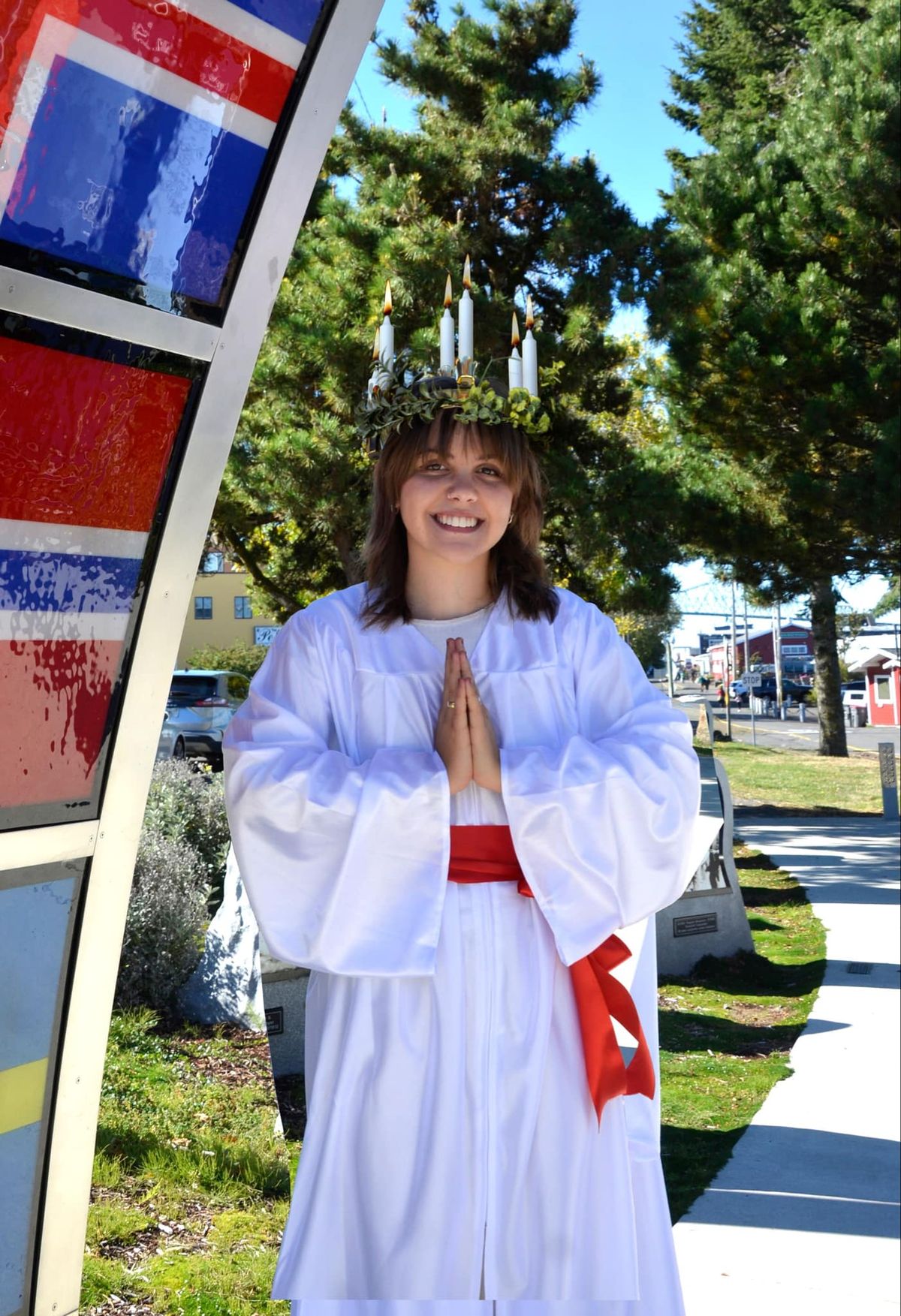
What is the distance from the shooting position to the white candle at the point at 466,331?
238cm

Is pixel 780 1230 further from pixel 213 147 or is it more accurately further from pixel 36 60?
pixel 36 60

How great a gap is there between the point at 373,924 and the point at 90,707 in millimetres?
578

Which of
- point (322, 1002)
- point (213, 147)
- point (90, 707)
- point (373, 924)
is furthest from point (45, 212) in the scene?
point (322, 1002)

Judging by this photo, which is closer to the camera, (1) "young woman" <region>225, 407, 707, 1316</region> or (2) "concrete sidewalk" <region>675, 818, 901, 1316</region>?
(1) "young woman" <region>225, 407, 707, 1316</region>

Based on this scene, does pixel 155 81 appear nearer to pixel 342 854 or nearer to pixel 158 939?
pixel 342 854

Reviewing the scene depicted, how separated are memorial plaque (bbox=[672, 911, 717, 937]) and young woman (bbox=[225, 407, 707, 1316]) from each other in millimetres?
4902

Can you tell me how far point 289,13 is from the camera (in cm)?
198

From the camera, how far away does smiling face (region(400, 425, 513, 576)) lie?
2334 millimetres

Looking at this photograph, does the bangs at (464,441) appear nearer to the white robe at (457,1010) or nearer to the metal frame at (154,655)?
the metal frame at (154,655)

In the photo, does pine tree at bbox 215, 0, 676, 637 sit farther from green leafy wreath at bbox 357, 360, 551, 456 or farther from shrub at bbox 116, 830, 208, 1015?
green leafy wreath at bbox 357, 360, 551, 456

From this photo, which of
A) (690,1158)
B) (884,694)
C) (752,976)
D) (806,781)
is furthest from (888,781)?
(884,694)

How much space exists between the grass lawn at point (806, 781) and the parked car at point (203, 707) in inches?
270

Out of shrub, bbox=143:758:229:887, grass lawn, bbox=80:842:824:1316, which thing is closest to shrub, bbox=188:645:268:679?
shrub, bbox=143:758:229:887

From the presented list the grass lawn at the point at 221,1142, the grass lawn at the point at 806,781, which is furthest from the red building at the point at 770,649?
the grass lawn at the point at 221,1142
